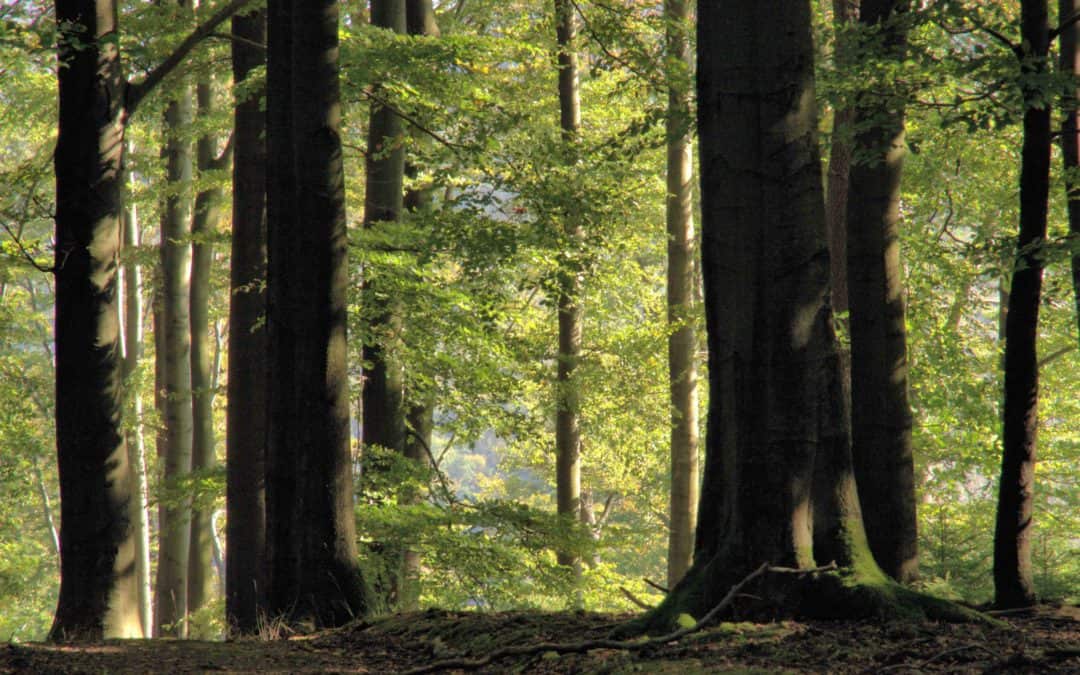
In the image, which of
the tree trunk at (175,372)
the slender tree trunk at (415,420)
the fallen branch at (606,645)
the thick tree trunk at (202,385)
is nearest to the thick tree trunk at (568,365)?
the slender tree trunk at (415,420)

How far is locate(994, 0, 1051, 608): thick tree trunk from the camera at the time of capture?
596 cm

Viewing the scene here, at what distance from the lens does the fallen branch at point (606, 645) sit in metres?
4.64

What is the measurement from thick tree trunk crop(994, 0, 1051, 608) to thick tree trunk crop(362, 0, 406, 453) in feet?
21.6

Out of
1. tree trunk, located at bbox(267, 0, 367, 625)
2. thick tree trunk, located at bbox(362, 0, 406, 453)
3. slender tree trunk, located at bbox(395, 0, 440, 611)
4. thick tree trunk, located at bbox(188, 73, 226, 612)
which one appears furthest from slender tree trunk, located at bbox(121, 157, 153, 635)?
tree trunk, located at bbox(267, 0, 367, 625)

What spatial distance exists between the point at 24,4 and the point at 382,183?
3969 mm

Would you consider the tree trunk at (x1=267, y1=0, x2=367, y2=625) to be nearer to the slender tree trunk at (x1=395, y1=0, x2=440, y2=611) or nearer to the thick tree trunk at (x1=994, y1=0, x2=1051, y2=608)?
the slender tree trunk at (x1=395, y1=0, x2=440, y2=611)

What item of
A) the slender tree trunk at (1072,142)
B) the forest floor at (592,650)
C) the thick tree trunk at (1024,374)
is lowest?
the forest floor at (592,650)

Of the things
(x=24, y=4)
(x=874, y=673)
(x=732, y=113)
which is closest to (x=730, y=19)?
(x=732, y=113)

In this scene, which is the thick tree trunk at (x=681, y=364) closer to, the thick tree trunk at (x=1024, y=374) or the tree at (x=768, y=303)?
the thick tree trunk at (x=1024, y=374)

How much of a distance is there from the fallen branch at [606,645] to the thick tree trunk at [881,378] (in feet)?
12.3

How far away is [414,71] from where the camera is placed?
9305 mm

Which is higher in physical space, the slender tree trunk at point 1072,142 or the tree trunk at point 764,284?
the slender tree trunk at point 1072,142

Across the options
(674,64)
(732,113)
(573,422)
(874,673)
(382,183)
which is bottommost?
(874,673)

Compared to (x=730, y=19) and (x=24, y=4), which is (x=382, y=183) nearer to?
(x=24, y=4)
